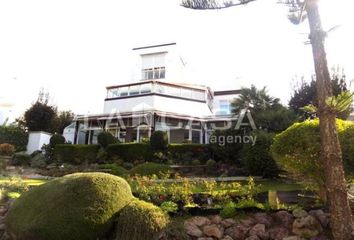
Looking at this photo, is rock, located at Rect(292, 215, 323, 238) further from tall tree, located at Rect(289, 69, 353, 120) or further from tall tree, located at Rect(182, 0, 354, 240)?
tall tree, located at Rect(289, 69, 353, 120)

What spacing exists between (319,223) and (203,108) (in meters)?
25.2

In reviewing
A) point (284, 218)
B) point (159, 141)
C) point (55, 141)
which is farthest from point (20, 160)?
point (284, 218)

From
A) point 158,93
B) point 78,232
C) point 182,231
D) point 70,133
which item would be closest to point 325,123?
point 182,231

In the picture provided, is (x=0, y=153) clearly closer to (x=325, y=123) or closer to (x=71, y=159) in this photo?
(x=71, y=159)

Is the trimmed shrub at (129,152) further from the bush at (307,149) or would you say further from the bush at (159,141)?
the bush at (307,149)

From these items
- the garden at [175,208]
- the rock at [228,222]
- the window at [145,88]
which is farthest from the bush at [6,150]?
→ the rock at [228,222]

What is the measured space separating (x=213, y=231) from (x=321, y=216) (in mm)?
2361

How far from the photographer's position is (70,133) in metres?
32.1

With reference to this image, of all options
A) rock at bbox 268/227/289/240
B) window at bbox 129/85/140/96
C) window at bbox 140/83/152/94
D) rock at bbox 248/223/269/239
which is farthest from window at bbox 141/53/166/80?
rock at bbox 268/227/289/240

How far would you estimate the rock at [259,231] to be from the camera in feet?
24.7

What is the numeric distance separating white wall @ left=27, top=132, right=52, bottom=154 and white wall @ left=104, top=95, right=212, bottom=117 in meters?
6.14

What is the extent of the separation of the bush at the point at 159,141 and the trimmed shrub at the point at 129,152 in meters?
0.55

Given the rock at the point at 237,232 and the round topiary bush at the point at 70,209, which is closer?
the round topiary bush at the point at 70,209

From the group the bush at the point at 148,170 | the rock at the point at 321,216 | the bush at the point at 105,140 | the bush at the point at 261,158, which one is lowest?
the rock at the point at 321,216
